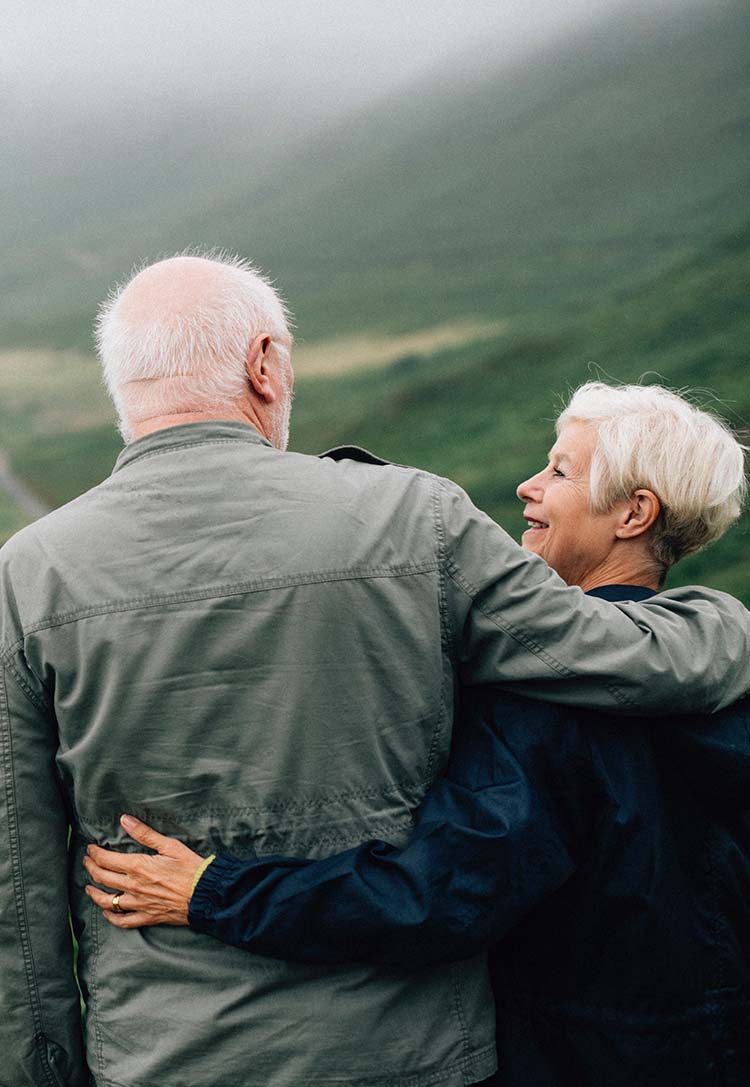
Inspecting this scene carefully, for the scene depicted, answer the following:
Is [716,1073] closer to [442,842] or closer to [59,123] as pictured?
[442,842]

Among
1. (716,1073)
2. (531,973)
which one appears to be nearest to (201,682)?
(531,973)

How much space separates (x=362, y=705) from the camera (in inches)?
56.6

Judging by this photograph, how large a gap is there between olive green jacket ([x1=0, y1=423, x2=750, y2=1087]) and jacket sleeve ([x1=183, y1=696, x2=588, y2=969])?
0.04m

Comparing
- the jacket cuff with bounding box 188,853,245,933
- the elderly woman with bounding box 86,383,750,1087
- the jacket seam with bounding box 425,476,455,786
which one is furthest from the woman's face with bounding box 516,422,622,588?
the jacket cuff with bounding box 188,853,245,933

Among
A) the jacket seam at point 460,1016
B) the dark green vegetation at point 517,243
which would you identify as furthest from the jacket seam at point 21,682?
the dark green vegetation at point 517,243

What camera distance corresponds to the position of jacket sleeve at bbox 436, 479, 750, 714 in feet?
4.74

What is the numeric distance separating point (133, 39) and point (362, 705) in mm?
5426

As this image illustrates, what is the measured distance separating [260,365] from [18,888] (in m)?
0.82

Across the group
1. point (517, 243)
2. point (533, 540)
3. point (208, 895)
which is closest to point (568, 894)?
point (208, 895)

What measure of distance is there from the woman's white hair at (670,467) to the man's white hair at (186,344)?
0.64m

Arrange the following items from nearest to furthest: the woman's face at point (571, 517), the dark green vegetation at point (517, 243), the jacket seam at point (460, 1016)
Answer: the jacket seam at point (460, 1016) < the woman's face at point (571, 517) < the dark green vegetation at point (517, 243)

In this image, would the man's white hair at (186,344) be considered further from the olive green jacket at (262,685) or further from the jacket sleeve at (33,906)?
the jacket sleeve at (33,906)

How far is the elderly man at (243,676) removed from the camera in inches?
55.5

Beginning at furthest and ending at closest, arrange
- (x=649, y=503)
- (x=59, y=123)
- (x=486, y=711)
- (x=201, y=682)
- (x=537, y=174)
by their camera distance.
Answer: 1. (x=59, y=123)
2. (x=537, y=174)
3. (x=649, y=503)
4. (x=486, y=711)
5. (x=201, y=682)
